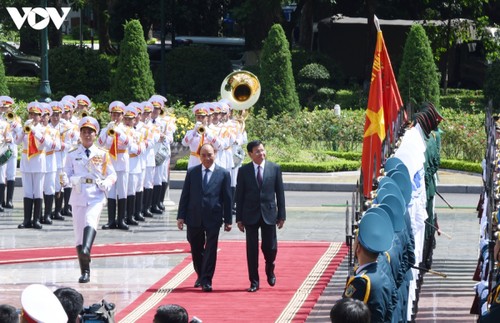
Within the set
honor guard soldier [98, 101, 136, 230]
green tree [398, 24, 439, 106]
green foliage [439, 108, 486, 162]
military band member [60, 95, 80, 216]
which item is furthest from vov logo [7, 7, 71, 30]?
honor guard soldier [98, 101, 136, 230]

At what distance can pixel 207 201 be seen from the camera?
15.7 m

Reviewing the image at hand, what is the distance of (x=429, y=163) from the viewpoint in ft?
52.7

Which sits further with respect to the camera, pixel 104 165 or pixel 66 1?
pixel 66 1

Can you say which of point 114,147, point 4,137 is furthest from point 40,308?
point 4,137

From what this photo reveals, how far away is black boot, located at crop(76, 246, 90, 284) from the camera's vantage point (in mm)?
15867

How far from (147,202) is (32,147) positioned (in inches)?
89.0

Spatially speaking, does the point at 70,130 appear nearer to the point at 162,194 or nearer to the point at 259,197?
the point at 162,194

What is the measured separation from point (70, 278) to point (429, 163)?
172 inches

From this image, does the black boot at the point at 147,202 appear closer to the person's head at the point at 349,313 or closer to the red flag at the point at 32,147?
the red flag at the point at 32,147

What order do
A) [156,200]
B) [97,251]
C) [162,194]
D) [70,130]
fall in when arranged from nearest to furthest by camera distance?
[97,251] < [70,130] < [156,200] < [162,194]

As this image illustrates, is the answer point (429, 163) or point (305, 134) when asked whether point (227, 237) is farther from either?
point (305, 134)

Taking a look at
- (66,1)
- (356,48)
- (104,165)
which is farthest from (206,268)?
(66,1)

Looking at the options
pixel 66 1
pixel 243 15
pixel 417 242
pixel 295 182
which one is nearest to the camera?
pixel 417 242

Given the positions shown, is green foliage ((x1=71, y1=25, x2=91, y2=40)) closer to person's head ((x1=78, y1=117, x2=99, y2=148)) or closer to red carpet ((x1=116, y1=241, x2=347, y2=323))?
red carpet ((x1=116, y1=241, x2=347, y2=323))
